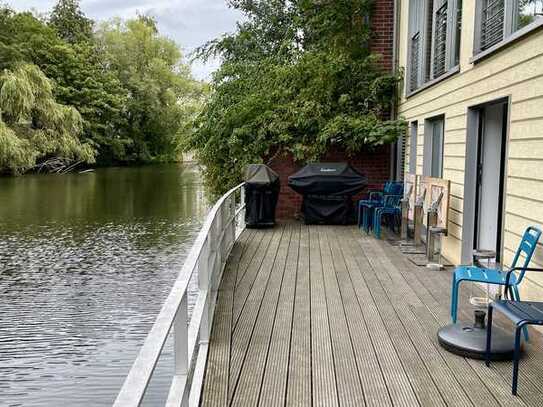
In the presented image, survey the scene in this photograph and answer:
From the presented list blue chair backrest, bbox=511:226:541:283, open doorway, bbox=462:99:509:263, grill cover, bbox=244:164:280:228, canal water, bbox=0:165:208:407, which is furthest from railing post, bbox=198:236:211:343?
grill cover, bbox=244:164:280:228

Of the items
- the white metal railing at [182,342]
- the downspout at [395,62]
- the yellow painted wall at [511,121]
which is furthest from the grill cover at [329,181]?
the white metal railing at [182,342]

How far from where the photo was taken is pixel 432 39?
23.9 feet

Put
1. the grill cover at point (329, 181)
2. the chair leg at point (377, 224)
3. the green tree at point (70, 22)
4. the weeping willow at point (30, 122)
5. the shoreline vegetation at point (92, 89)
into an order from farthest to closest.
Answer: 1. the green tree at point (70, 22)
2. the shoreline vegetation at point (92, 89)
3. the weeping willow at point (30, 122)
4. the grill cover at point (329, 181)
5. the chair leg at point (377, 224)

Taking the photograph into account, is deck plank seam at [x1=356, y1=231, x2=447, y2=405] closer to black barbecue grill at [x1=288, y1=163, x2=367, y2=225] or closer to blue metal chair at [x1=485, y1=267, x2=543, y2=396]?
blue metal chair at [x1=485, y1=267, x2=543, y2=396]

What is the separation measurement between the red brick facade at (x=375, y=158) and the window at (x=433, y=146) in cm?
272

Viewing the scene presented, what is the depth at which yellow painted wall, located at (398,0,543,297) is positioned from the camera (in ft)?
12.5

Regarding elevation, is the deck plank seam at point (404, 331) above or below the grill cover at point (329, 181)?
below

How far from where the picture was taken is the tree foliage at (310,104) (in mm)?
9648

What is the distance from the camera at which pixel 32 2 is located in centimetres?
4378

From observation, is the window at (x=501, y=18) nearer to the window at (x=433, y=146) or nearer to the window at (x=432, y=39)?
the window at (x=432, y=39)

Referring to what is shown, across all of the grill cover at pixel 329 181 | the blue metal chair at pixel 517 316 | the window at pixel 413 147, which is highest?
the window at pixel 413 147

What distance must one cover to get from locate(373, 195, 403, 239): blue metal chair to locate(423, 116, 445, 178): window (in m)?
0.71

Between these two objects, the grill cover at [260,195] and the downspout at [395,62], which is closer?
the grill cover at [260,195]

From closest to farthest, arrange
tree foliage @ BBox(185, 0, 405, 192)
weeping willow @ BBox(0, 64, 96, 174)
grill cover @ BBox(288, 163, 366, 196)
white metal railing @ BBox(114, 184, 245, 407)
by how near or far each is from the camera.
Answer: white metal railing @ BBox(114, 184, 245, 407)
grill cover @ BBox(288, 163, 366, 196)
tree foliage @ BBox(185, 0, 405, 192)
weeping willow @ BBox(0, 64, 96, 174)
